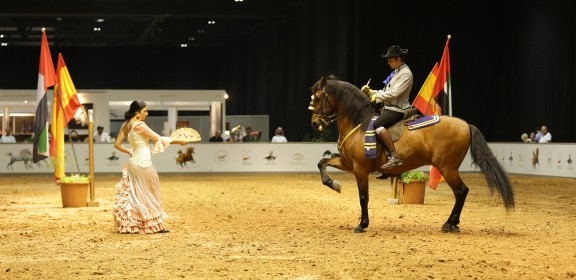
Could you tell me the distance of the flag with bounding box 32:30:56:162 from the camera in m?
15.5

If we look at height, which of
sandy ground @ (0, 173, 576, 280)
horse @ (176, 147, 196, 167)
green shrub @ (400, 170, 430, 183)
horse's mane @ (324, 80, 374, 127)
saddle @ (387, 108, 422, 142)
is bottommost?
sandy ground @ (0, 173, 576, 280)

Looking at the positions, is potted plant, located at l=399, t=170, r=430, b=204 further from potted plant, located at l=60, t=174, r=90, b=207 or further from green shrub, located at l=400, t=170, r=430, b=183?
potted plant, located at l=60, t=174, r=90, b=207

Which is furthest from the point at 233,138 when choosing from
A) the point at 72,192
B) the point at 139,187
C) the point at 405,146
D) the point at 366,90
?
the point at 405,146

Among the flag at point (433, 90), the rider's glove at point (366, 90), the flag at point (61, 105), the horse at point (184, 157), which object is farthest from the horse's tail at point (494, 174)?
the horse at point (184, 157)

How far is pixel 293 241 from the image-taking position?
33.0 ft

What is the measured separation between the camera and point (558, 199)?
17.4 m

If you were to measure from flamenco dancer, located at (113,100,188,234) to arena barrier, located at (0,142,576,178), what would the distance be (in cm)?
1609

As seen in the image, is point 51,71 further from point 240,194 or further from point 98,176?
point 98,176

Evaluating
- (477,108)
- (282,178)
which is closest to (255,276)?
(282,178)

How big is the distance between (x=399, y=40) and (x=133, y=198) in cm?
2087

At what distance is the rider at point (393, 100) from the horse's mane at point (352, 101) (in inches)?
5.5

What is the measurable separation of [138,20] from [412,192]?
28.3 metres

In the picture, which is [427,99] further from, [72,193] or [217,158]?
[217,158]

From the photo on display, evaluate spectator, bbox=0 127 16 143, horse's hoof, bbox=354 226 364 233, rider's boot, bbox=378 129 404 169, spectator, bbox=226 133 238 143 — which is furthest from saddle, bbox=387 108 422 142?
spectator, bbox=0 127 16 143
